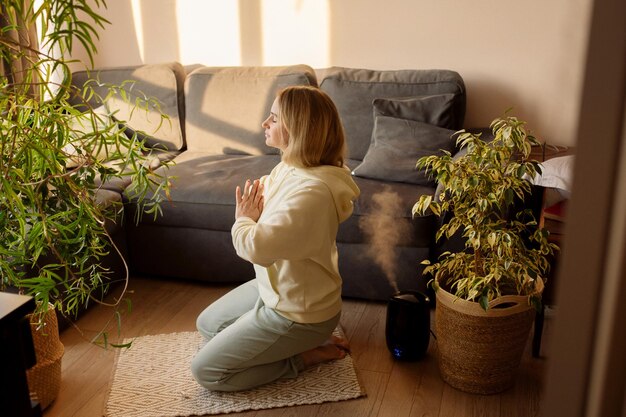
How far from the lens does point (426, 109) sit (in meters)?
2.90

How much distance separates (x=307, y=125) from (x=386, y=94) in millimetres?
1252

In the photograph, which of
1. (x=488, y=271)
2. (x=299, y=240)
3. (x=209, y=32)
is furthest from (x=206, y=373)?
A: (x=209, y=32)

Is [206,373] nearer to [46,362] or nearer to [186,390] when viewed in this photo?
[186,390]

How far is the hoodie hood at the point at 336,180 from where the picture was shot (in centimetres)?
192

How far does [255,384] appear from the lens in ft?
6.81

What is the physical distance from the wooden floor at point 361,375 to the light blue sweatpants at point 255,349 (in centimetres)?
14

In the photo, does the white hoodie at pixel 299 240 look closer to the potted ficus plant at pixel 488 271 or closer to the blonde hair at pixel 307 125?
the blonde hair at pixel 307 125

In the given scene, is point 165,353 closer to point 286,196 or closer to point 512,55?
point 286,196

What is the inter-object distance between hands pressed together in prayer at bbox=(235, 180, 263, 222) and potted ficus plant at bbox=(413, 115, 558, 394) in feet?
1.74

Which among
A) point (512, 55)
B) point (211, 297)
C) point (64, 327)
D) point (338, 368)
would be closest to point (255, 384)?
point (338, 368)

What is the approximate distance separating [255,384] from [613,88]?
1868mm

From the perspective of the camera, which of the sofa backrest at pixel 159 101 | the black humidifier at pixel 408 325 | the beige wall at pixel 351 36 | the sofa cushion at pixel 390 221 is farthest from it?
the sofa backrest at pixel 159 101

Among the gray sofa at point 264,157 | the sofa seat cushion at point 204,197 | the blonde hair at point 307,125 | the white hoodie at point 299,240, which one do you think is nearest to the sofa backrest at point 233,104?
the gray sofa at point 264,157

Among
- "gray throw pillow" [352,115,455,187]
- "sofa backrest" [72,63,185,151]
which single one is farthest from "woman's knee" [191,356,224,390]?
"sofa backrest" [72,63,185,151]
